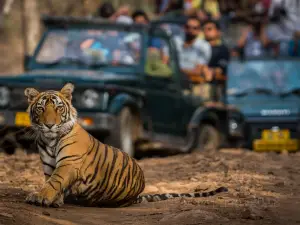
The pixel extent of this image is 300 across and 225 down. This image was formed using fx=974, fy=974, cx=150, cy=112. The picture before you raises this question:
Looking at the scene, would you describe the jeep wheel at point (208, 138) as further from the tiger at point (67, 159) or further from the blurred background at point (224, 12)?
the tiger at point (67, 159)

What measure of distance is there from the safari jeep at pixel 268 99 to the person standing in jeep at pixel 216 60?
0.49 feet

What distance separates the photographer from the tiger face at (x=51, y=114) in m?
6.86

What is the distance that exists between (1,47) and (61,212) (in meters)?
20.1

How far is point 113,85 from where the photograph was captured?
1150 cm

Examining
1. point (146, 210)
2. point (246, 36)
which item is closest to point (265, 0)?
point (246, 36)

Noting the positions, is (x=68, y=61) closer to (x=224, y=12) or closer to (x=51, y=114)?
(x=51, y=114)

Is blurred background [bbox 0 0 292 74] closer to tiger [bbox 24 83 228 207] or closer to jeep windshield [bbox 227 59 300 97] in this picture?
jeep windshield [bbox 227 59 300 97]

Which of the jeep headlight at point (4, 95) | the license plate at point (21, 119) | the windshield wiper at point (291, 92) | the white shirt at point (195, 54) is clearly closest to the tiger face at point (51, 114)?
the license plate at point (21, 119)

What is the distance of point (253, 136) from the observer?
1514 cm

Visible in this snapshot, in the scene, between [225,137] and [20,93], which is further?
[225,137]

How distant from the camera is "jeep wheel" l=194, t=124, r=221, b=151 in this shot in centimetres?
1434

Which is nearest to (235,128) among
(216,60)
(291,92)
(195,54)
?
(291,92)

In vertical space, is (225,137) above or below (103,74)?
below

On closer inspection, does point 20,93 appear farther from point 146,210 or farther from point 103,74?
point 146,210
